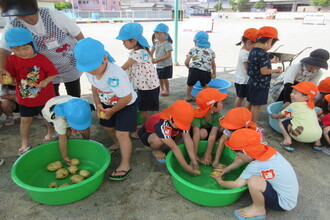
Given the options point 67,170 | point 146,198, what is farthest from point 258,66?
point 67,170

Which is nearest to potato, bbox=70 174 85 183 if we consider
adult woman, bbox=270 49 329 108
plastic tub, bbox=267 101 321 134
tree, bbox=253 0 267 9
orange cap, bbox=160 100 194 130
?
orange cap, bbox=160 100 194 130

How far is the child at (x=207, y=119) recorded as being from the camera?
84.3 inches

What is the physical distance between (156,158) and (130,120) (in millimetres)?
564

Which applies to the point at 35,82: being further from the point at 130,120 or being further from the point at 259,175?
the point at 259,175

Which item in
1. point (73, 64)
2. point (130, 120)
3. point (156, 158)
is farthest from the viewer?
point (73, 64)

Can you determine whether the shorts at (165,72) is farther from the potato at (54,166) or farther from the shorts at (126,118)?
the potato at (54,166)

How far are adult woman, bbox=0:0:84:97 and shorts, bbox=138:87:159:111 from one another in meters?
0.79

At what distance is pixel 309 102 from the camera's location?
2414 millimetres

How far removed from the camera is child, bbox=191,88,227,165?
2.14 metres

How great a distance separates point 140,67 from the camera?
99.2 inches

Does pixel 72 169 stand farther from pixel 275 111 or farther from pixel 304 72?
pixel 304 72

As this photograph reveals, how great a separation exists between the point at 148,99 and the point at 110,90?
2.68 ft

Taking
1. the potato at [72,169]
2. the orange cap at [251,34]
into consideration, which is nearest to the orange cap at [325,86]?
the orange cap at [251,34]

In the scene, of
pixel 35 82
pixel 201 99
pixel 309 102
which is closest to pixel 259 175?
pixel 201 99
